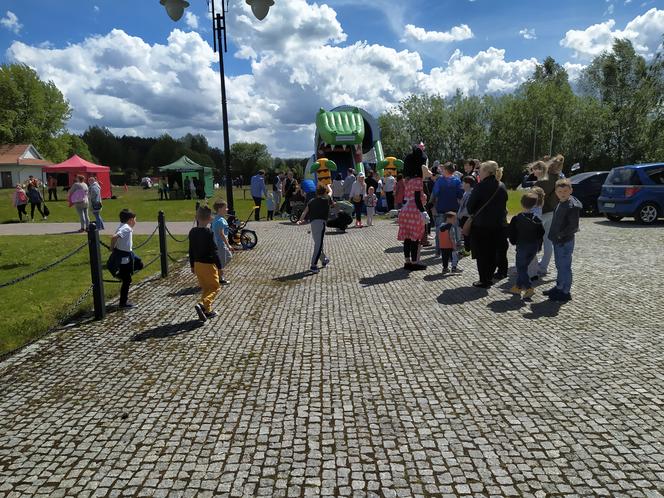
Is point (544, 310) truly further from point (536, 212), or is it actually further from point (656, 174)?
point (656, 174)

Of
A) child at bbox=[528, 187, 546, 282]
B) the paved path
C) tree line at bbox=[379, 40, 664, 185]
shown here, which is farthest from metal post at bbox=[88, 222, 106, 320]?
tree line at bbox=[379, 40, 664, 185]

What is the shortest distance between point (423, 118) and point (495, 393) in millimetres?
55622

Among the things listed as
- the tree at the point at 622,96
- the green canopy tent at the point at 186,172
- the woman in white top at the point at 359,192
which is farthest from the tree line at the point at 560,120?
the woman in white top at the point at 359,192

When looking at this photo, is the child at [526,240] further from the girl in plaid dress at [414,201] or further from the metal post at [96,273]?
the metal post at [96,273]

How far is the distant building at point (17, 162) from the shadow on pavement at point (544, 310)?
63788mm

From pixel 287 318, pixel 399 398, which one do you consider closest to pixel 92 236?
pixel 287 318

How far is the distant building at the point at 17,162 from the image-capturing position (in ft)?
192

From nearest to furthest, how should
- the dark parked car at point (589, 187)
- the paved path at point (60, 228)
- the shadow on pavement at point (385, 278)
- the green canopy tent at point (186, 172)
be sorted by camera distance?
the shadow on pavement at point (385, 278)
the paved path at point (60, 228)
the dark parked car at point (589, 187)
the green canopy tent at point (186, 172)

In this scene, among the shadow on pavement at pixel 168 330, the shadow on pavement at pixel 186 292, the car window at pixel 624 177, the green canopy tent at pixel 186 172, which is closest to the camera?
the shadow on pavement at pixel 168 330

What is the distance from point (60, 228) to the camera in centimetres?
1664

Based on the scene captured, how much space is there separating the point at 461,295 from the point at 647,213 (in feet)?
34.6

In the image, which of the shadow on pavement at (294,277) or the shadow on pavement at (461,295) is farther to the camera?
the shadow on pavement at (294,277)

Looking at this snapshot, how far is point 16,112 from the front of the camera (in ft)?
191

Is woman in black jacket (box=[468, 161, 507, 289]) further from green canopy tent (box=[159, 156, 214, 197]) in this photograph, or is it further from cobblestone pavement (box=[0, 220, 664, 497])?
green canopy tent (box=[159, 156, 214, 197])
